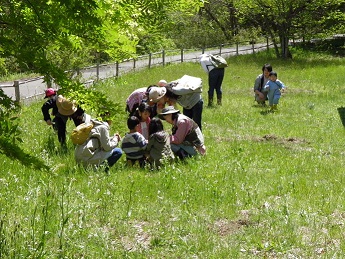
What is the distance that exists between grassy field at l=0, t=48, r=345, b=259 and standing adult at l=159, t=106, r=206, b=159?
1.02 feet

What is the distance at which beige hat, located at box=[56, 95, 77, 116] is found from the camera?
378 inches

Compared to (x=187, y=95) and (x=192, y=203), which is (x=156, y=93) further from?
(x=192, y=203)

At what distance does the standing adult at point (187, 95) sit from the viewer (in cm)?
1023

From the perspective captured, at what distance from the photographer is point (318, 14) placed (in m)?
35.6

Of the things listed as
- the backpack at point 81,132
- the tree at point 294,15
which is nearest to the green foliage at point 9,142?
the backpack at point 81,132

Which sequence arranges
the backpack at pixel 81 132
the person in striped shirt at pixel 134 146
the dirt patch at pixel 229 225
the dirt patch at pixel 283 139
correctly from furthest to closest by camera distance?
1. the dirt patch at pixel 283 139
2. the person in striped shirt at pixel 134 146
3. the backpack at pixel 81 132
4. the dirt patch at pixel 229 225

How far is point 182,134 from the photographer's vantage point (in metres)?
9.45

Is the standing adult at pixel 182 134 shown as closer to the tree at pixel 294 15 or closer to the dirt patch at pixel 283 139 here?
the dirt patch at pixel 283 139

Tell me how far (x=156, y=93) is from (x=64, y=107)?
1554 mm

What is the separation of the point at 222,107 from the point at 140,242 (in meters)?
11.1

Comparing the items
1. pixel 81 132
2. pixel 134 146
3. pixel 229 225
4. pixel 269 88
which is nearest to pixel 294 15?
pixel 269 88

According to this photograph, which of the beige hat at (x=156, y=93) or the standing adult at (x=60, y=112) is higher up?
the beige hat at (x=156, y=93)

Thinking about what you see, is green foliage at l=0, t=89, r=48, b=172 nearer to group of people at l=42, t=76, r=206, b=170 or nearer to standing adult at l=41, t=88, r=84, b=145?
group of people at l=42, t=76, r=206, b=170

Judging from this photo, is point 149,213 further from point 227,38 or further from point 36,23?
point 227,38
